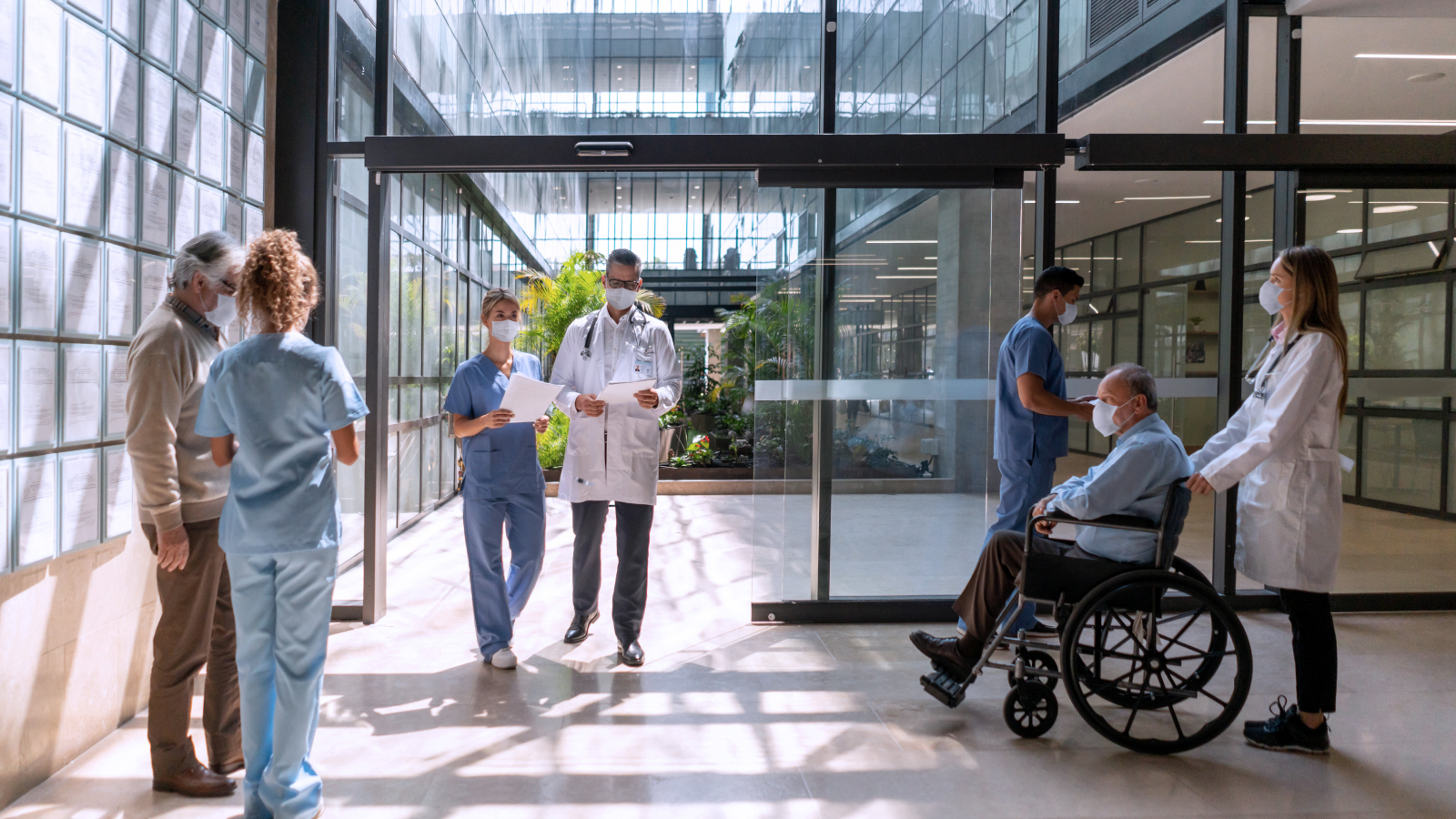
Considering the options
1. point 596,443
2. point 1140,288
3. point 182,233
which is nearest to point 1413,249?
point 596,443

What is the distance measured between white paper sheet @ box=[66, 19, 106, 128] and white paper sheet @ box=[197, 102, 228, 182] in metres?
0.59

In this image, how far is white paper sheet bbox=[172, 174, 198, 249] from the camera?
306cm

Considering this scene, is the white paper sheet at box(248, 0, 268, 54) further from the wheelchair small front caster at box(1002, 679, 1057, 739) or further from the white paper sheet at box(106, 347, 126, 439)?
the wheelchair small front caster at box(1002, 679, 1057, 739)

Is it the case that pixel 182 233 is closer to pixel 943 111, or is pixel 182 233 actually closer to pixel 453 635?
pixel 453 635

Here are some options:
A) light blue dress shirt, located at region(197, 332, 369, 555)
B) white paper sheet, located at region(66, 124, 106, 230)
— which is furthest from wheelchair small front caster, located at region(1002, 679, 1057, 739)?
white paper sheet, located at region(66, 124, 106, 230)

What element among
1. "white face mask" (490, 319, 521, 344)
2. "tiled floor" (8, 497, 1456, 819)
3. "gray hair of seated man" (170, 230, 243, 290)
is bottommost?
"tiled floor" (8, 497, 1456, 819)

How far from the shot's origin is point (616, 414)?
3748 millimetres

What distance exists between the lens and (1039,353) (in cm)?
362

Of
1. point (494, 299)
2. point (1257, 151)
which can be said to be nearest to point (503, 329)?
point (494, 299)

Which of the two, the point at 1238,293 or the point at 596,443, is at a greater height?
the point at 1238,293

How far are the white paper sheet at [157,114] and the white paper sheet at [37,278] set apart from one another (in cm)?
62

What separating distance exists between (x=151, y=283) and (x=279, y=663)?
1565 millimetres

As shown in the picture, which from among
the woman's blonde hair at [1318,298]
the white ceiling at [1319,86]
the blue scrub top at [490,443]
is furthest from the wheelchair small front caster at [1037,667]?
the white ceiling at [1319,86]

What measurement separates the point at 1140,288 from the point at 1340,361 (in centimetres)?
902
